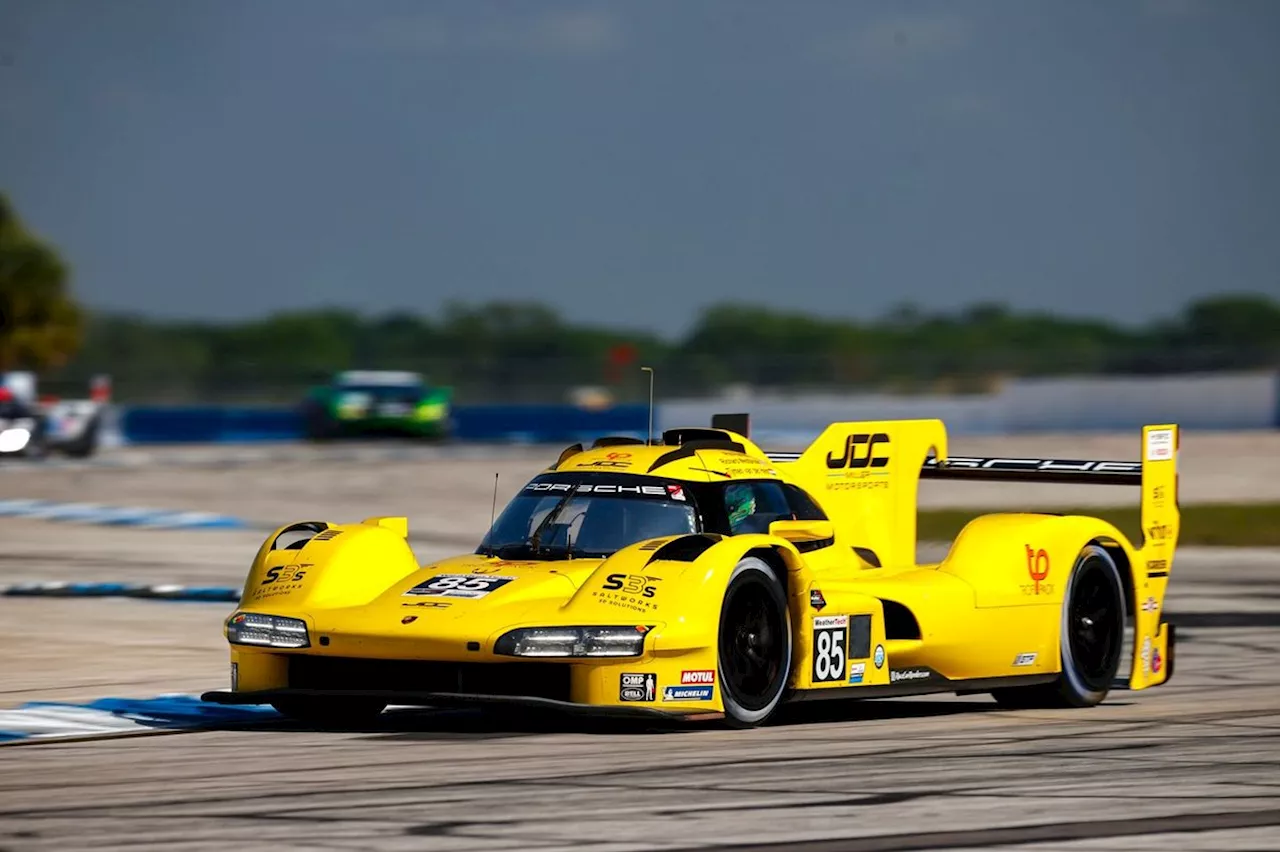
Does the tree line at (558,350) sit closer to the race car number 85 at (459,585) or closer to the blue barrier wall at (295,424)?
the blue barrier wall at (295,424)

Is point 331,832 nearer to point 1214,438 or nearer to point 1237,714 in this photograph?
point 1237,714

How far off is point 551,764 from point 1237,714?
3682 millimetres

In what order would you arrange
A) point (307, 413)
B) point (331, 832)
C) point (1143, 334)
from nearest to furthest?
1. point (331, 832)
2. point (307, 413)
3. point (1143, 334)

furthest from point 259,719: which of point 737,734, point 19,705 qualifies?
point 737,734

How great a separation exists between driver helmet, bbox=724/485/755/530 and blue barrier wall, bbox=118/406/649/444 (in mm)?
33996

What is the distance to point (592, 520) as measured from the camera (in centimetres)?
926

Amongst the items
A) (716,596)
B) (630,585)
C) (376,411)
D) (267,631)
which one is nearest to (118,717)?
(267,631)

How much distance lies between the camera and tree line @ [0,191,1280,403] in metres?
51.5

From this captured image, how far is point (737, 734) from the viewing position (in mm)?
8516

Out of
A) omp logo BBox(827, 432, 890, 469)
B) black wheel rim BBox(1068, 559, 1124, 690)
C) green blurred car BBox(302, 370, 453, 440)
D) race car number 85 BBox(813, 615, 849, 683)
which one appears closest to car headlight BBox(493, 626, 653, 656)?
race car number 85 BBox(813, 615, 849, 683)

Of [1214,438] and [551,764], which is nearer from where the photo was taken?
[551,764]

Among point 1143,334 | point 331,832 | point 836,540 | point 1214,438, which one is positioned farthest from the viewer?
point 1143,334

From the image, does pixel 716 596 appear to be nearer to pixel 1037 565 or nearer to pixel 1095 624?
pixel 1037 565

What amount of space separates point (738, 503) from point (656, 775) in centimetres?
248
